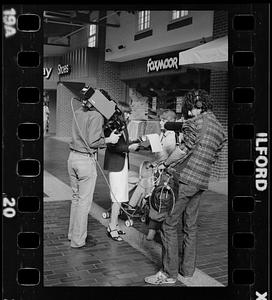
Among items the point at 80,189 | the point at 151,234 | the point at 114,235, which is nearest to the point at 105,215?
the point at 114,235

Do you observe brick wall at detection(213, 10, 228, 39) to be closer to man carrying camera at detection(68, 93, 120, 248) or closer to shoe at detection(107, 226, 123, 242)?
man carrying camera at detection(68, 93, 120, 248)

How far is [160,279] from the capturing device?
3.45 m

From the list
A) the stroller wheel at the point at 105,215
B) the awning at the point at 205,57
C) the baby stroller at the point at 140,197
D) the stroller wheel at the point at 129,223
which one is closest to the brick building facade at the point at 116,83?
the awning at the point at 205,57

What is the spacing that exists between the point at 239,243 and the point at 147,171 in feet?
9.26

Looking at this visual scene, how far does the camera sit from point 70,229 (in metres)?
4.42

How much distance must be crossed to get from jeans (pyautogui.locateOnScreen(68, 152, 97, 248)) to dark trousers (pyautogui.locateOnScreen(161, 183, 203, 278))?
1.01 meters

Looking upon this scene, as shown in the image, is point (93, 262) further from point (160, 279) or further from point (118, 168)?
point (118, 168)

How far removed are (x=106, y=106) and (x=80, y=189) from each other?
88 centimetres

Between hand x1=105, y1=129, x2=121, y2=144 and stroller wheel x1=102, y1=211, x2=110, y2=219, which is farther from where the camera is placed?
stroller wheel x1=102, y1=211, x2=110, y2=219

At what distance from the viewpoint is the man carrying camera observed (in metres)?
4.07

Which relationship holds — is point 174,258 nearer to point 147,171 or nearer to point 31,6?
point 147,171

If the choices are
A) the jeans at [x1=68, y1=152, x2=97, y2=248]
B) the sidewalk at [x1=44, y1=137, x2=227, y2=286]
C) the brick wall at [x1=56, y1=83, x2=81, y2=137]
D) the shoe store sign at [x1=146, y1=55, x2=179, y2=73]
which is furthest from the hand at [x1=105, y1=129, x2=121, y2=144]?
the shoe store sign at [x1=146, y1=55, x2=179, y2=73]

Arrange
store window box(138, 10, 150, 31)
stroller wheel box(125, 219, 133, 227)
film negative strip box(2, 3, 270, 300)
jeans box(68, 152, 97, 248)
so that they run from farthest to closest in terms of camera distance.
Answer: stroller wheel box(125, 219, 133, 227)
jeans box(68, 152, 97, 248)
store window box(138, 10, 150, 31)
film negative strip box(2, 3, 270, 300)

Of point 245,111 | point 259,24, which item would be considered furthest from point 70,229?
point 259,24
